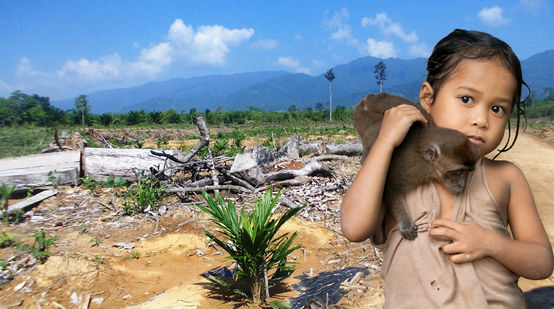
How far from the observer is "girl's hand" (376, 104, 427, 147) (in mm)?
1337

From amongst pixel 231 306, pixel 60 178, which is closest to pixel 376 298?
pixel 231 306

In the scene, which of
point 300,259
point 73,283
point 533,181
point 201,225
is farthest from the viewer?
point 533,181

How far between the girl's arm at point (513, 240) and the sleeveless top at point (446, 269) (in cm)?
5

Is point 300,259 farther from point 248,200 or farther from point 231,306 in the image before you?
point 248,200

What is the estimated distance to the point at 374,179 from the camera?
1335 millimetres

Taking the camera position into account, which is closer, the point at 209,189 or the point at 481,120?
the point at 481,120

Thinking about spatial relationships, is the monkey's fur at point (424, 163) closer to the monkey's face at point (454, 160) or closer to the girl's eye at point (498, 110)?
the monkey's face at point (454, 160)

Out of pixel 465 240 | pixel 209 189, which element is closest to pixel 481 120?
pixel 465 240

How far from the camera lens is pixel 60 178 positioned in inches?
293

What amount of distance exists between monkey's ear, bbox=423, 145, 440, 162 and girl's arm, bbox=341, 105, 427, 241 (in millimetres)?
317

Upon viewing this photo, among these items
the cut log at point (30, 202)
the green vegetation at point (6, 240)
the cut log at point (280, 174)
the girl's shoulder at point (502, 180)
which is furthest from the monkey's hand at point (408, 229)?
the cut log at point (30, 202)

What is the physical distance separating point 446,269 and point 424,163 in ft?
1.76

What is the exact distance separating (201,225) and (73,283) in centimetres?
202

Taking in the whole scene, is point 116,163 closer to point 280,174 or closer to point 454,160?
point 280,174
